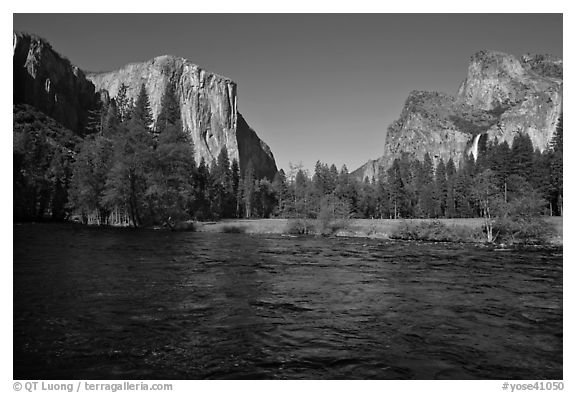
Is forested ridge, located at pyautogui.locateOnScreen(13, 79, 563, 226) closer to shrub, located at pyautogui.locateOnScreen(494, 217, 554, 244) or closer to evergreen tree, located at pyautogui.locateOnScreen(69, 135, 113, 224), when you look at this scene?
evergreen tree, located at pyautogui.locateOnScreen(69, 135, 113, 224)

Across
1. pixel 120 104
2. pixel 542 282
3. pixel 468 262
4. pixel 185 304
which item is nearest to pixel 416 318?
pixel 185 304

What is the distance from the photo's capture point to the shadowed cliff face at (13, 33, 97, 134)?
156 meters

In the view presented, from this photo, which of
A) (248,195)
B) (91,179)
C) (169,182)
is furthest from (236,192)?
(169,182)

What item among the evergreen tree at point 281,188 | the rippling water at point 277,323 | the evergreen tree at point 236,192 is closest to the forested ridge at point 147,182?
the evergreen tree at point 236,192

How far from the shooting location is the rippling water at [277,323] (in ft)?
22.6

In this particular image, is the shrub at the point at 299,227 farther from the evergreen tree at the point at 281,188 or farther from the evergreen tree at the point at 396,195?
the evergreen tree at the point at 396,195

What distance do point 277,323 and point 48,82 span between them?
197 m

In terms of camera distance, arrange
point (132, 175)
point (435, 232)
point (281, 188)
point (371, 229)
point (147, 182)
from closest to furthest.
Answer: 1. point (435, 232)
2. point (371, 229)
3. point (147, 182)
4. point (132, 175)
5. point (281, 188)

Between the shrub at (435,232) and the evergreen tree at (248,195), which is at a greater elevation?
the evergreen tree at (248,195)

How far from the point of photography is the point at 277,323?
956 cm

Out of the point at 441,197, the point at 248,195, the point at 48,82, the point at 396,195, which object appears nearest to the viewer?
the point at 441,197

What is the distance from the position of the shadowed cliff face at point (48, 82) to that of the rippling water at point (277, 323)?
162891mm

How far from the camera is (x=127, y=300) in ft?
36.4

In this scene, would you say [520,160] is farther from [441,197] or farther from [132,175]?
[132,175]
